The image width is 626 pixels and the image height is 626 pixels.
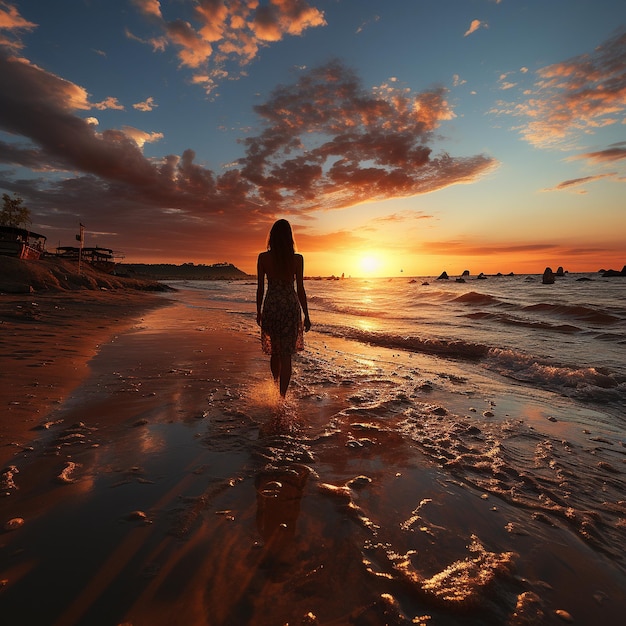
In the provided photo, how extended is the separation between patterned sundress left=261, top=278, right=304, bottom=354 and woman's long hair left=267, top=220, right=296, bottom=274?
0.27m

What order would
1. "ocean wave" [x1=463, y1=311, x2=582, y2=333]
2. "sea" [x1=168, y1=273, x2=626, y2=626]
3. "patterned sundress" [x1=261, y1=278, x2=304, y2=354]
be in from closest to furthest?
"sea" [x1=168, y1=273, x2=626, y2=626] < "patterned sundress" [x1=261, y1=278, x2=304, y2=354] < "ocean wave" [x1=463, y1=311, x2=582, y2=333]

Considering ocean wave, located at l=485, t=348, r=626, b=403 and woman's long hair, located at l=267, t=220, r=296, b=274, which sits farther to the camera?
ocean wave, located at l=485, t=348, r=626, b=403

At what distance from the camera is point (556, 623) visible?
1904 mm

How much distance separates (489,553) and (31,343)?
9.46m

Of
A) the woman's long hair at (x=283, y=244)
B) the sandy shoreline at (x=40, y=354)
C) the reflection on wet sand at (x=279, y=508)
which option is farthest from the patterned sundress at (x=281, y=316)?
the sandy shoreline at (x=40, y=354)

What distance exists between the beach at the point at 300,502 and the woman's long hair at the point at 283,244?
228 centimetres

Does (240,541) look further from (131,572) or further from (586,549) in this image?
(586,549)

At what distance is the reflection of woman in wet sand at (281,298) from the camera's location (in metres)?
5.13

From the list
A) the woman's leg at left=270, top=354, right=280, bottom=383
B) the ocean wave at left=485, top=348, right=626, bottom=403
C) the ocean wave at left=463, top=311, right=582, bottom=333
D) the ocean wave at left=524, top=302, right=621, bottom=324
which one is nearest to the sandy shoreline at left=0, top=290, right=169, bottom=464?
the woman's leg at left=270, top=354, right=280, bottom=383

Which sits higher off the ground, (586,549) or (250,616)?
(250,616)

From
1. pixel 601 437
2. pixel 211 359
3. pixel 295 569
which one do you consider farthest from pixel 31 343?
pixel 601 437

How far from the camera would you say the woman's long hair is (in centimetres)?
506

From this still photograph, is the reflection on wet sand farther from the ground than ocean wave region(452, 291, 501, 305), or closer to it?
closer to it

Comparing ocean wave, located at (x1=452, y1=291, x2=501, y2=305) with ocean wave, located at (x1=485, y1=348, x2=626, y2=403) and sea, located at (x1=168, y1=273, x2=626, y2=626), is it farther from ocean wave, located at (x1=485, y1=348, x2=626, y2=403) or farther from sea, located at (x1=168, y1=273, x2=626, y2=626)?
sea, located at (x1=168, y1=273, x2=626, y2=626)
